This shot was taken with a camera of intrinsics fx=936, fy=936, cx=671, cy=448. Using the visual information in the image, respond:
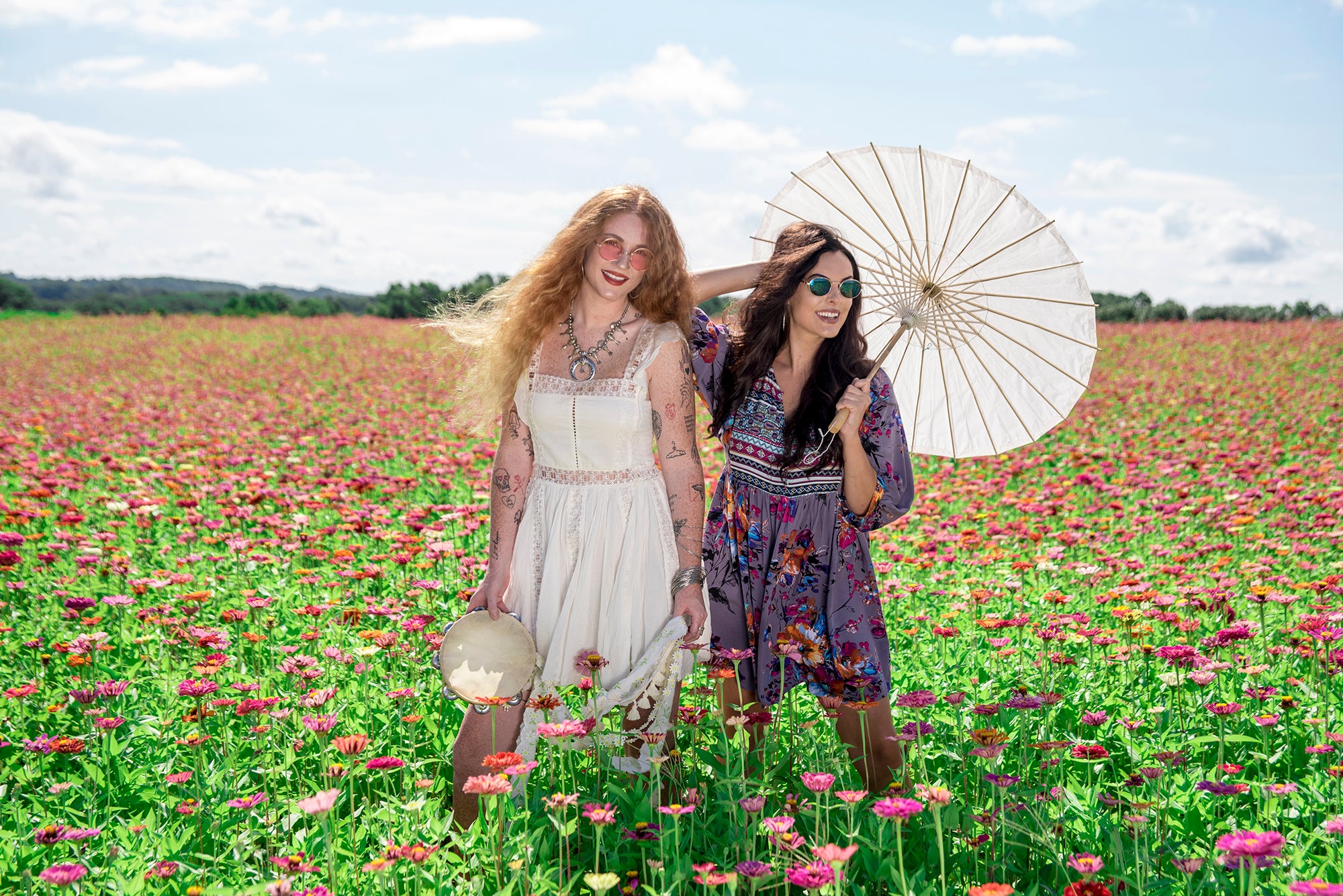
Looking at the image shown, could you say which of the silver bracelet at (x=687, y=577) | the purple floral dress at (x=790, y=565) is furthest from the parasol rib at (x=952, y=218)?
the silver bracelet at (x=687, y=577)

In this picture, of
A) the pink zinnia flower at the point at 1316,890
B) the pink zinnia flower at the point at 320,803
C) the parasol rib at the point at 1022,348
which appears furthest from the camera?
the parasol rib at the point at 1022,348

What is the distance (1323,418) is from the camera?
9.91 metres

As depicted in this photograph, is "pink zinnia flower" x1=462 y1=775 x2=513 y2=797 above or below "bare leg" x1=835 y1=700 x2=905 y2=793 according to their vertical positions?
above

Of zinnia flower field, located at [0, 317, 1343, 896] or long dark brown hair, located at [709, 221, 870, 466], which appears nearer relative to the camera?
zinnia flower field, located at [0, 317, 1343, 896]

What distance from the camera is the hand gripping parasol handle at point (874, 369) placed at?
2.50 meters

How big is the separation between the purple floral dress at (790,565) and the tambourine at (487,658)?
551 mm

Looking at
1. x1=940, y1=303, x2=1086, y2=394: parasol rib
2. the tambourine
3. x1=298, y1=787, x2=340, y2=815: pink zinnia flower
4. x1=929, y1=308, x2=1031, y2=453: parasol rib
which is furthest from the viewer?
x1=929, y1=308, x2=1031, y2=453: parasol rib

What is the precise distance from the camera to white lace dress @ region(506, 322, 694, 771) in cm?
256

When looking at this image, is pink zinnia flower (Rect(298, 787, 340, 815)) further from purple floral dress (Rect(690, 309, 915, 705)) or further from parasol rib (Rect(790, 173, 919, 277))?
parasol rib (Rect(790, 173, 919, 277))

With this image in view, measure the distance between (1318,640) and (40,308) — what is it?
38.8 meters

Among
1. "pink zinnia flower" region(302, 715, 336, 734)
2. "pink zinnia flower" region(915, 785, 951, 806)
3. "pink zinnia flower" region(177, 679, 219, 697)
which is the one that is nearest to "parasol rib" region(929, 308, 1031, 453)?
"pink zinnia flower" region(915, 785, 951, 806)

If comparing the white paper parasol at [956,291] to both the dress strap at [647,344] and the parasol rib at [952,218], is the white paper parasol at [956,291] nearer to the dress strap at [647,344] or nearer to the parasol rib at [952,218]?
the parasol rib at [952,218]

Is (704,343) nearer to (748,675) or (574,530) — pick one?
(574,530)

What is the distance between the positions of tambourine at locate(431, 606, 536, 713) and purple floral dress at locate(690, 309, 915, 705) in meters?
0.55
